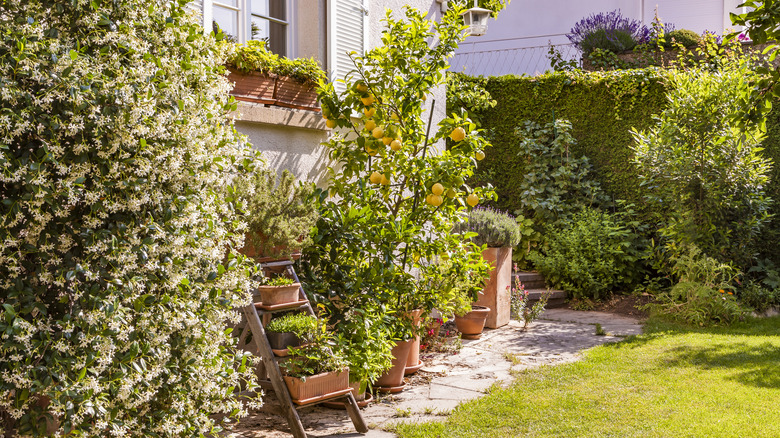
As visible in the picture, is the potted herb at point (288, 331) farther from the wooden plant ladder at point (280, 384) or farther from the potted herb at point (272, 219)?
the potted herb at point (272, 219)

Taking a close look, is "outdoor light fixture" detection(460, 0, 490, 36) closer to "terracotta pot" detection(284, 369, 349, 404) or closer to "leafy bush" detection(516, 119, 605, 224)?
"leafy bush" detection(516, 119, 605, 224)

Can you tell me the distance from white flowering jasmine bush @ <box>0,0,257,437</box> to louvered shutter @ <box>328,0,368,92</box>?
247 cm

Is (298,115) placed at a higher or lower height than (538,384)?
higher

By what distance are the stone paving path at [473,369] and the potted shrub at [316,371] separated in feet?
0.89

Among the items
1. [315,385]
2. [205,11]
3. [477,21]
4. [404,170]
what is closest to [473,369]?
[404,170]

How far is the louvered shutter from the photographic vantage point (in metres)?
5.20

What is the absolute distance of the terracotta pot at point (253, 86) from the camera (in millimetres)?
4406

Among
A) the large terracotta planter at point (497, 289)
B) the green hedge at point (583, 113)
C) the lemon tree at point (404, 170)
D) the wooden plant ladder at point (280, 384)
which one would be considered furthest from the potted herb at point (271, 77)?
the green hedge at point (583, 113)

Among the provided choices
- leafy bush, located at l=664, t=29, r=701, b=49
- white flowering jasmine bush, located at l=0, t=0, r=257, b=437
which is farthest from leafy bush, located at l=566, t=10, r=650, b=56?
white flowering jasmine bush, located at l=0, t=0, r=257, b=437

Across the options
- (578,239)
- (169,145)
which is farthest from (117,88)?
(578,239)

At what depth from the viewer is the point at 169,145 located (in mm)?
2549

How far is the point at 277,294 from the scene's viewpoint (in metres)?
3.72

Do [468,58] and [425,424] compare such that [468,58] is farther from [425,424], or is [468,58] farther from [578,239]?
[425,424]

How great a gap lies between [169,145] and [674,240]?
21.7 feet
